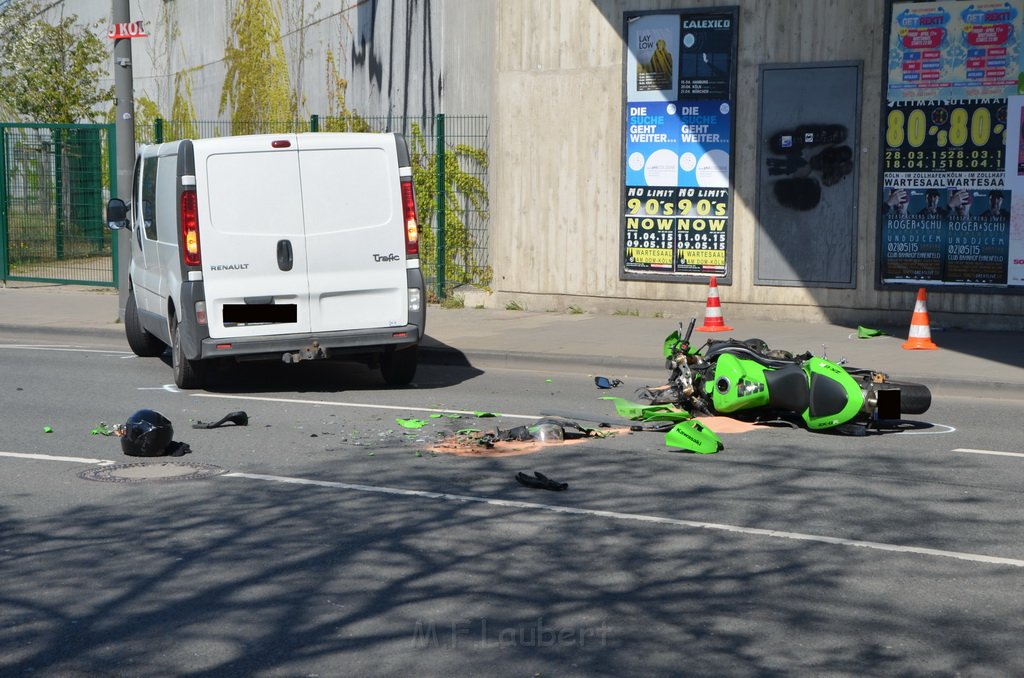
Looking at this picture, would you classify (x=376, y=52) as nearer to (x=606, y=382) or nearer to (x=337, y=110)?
(x=337, y=110)

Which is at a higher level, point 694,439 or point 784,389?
point 784,389

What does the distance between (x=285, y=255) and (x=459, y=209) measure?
7758 millimetres

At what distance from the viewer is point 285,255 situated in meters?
11.2

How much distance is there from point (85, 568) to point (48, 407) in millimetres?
5215

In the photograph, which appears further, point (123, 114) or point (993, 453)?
point (123, 114)

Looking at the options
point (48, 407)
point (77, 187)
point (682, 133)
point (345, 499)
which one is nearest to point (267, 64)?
point (77, 187)

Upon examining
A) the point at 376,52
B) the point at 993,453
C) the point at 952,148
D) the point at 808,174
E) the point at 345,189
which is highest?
the point at 376,52

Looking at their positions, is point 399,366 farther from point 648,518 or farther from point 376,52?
point 376,52

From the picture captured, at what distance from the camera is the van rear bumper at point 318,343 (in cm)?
1124

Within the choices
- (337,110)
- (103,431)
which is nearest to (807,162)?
(337,110)

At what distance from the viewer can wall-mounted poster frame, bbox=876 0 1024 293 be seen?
14.9m

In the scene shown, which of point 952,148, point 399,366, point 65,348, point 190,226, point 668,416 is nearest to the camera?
point 668,416

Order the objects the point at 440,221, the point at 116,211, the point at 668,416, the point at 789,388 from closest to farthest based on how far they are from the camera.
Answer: the point at 789,388
the point at 668,416
the point at 116,211
the point at 440,221

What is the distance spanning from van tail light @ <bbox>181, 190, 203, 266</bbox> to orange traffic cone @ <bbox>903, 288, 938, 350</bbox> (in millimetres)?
7290
